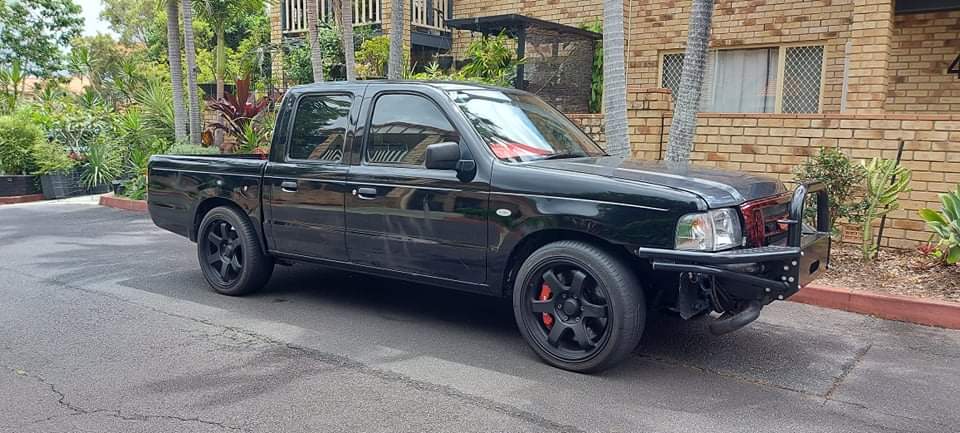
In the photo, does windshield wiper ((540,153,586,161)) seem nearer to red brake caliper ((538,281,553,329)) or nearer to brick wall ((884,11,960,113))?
red brake caliper ((538,281,553,329))

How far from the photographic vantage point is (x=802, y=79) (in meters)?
11.2

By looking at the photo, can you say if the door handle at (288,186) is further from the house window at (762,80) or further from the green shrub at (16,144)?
the green shrub at (16,144)

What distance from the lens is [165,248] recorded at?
350 inches

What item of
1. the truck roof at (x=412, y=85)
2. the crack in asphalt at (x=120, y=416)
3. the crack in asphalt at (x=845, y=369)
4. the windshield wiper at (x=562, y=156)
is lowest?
the crack in asphalt at (x=120, y=416)

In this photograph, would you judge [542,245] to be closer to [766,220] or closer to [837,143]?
[766,220]

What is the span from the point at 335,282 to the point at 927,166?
5.94 metres

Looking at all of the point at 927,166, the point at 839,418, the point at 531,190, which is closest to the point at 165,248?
the point at 531,190

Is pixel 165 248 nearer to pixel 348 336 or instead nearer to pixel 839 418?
pixel 348 336

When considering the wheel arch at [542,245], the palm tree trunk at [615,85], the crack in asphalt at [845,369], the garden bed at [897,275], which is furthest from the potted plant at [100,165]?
the crack in asphalt at [845,369]

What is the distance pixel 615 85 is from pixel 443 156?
3.22m

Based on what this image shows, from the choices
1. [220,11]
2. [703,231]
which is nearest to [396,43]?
[220,11]

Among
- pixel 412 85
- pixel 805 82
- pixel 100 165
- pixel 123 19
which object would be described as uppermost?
pixel 123 19

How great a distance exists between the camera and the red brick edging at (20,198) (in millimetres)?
14555

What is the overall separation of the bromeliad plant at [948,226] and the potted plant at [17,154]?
51.1ft
